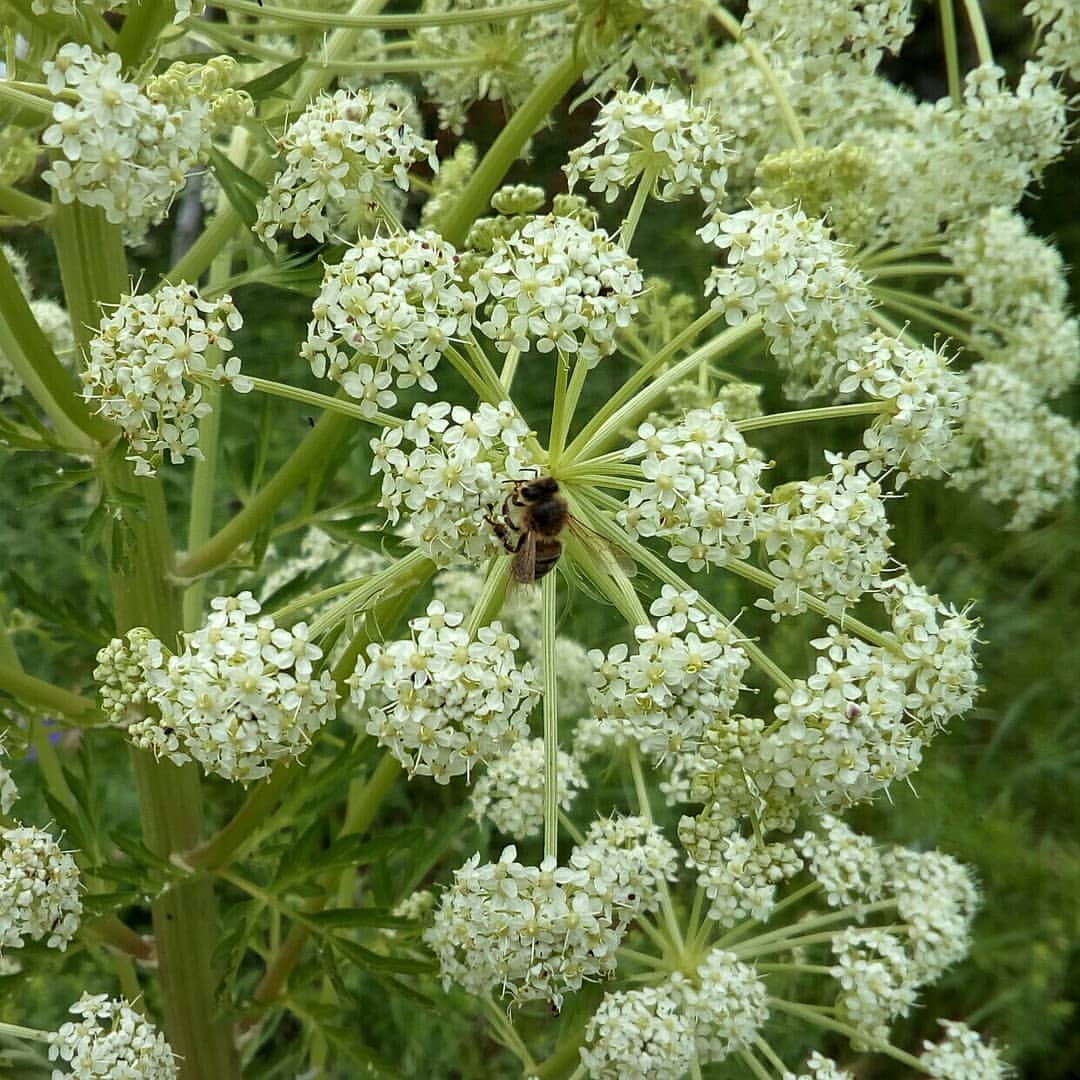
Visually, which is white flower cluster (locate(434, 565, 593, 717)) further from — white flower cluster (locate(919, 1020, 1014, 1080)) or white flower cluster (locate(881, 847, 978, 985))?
white flower cluster (locate(919, 1020, 1014, 1080))

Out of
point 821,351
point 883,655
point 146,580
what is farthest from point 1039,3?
point 146,580

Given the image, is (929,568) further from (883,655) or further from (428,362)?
(428,362)

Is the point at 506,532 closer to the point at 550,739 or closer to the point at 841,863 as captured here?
the point at 550,739

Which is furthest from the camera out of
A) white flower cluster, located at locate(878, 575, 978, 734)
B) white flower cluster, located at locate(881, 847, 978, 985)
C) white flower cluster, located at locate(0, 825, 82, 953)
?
white flower cluster, located at locate(881, 847, 978, 985)

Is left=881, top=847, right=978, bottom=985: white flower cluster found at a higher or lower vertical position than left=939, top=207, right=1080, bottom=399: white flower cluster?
lower

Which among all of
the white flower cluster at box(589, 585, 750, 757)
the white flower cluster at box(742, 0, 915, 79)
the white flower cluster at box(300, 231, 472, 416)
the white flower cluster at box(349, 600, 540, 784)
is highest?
the white flower cluster at box(742, 0, 915, 79)

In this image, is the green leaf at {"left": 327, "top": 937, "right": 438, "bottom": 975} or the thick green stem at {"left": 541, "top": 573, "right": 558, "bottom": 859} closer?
the thick green stem at {"left": 541, "top": 573, "right": 558, "bottom": 859}

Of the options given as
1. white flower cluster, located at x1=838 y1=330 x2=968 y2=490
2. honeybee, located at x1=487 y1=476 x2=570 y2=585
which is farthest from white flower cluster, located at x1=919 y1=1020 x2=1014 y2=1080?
honeybee, located at x1=487 y1=476 x2=570 y2=585
